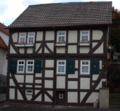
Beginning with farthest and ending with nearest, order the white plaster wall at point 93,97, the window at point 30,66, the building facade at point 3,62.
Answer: the building facade at point 3,62
the window at point 30,66
the white plaster wall at point 93,97

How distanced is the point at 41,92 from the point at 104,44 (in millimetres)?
6502

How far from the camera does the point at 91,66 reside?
53.0ft

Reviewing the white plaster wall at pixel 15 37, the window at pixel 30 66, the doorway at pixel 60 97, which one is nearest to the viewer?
the doorway at pixel 60 97

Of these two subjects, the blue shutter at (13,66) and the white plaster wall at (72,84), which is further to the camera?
the blue shutter at (13,66)

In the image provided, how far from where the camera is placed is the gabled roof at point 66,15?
16847 mm

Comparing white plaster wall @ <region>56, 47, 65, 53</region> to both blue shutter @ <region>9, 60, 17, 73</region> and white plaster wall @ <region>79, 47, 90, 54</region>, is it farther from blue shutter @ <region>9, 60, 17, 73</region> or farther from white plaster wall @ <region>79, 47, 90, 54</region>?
blue shutter @ <region>9, 60, 17, 73</region>

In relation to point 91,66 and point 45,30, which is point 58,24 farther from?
point 91,66

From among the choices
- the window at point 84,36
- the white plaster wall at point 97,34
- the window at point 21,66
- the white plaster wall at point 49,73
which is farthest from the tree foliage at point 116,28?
the window at point 21,66

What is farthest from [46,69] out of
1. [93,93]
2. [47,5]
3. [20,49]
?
[47,5]

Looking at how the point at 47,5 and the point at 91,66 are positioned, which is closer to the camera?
the point at 91,66

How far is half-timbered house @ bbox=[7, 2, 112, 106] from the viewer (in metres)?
16.2

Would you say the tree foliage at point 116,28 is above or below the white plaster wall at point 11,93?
above

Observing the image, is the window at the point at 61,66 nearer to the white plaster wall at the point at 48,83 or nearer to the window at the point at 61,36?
the white plaster wall at the point at 48,83

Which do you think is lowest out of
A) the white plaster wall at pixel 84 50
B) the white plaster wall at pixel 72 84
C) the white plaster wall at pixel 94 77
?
the white plaster wall at pixel 72 84
